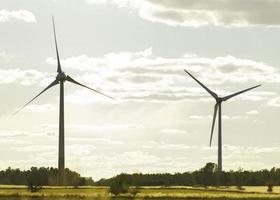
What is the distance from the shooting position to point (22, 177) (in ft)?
625

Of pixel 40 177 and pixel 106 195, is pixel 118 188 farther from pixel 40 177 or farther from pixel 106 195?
pixel 40 177

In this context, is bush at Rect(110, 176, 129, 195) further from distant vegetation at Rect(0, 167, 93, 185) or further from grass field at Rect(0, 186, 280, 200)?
distant vegetation at Rect(0, 167, 93, 185)

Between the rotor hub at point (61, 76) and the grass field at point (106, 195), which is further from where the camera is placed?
the rotor hub at point (61, 76)

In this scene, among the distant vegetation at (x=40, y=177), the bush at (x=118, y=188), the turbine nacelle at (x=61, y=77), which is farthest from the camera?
the distant vegetation at (x=40, y=177)

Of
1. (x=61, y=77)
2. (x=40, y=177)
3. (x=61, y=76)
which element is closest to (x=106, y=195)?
(x=61, y=77)

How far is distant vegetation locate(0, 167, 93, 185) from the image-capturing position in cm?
16234

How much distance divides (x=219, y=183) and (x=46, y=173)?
39.6 metres

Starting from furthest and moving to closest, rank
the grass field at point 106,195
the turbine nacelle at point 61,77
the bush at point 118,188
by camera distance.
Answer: the turbine nacelle at point 61,77 < the bush at point 118,188 < the grass field at point 106,195

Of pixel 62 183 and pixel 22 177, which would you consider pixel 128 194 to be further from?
pixel 22 177

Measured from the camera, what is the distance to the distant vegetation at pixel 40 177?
6391 inches

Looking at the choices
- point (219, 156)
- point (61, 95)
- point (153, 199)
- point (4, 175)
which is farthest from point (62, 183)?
point (4, 175)

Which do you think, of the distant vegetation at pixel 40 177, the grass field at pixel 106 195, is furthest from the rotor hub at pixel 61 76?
the distant vegetation at pixel 40 177

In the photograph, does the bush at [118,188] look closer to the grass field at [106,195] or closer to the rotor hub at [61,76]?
the grass field at [106,195]

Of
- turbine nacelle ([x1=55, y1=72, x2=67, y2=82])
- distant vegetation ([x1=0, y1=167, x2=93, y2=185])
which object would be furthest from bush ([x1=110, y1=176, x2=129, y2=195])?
distant vegetation ([x1=0, y1=167, x2=93, y2=185])
